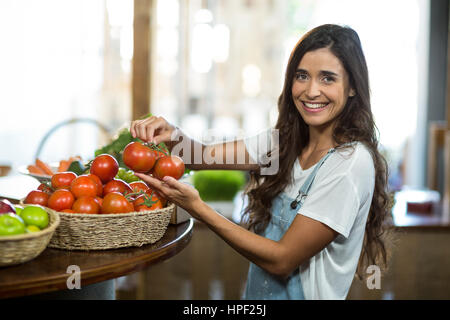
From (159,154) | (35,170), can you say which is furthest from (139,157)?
(35,170)

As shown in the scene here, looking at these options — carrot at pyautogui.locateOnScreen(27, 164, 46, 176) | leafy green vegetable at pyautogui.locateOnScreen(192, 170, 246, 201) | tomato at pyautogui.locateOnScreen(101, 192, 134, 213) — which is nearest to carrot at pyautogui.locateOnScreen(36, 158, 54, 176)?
carrot at pyautogui.locateOnScreen(27, 164, 46, 176)

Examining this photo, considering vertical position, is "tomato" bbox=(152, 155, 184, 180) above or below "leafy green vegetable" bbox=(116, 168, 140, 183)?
above

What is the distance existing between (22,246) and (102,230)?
19cm

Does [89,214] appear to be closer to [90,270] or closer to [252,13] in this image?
[90,270]

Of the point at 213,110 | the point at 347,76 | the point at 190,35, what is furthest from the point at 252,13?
the point at 347,76

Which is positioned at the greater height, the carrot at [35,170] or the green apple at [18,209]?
the carrot at [35,170]

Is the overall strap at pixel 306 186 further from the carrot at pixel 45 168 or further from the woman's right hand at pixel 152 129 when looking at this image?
the carrot at pixel 45 168

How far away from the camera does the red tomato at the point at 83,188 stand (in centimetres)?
124

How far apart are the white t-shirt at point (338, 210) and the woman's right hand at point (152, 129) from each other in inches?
18.0

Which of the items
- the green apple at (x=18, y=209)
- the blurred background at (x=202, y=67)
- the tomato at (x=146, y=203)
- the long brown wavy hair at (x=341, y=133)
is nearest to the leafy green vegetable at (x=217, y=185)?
the long brown wavy hair at (x=341, y=133)

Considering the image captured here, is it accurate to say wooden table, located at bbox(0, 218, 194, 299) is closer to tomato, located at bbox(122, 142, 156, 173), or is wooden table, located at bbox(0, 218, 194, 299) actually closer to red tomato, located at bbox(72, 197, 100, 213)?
red tomato, located at bbox(72, 197, 100, 213)

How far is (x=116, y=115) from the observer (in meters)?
4.73

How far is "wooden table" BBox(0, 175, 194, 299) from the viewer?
98cm

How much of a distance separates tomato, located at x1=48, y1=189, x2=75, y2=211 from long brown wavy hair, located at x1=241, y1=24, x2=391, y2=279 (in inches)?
28.2
